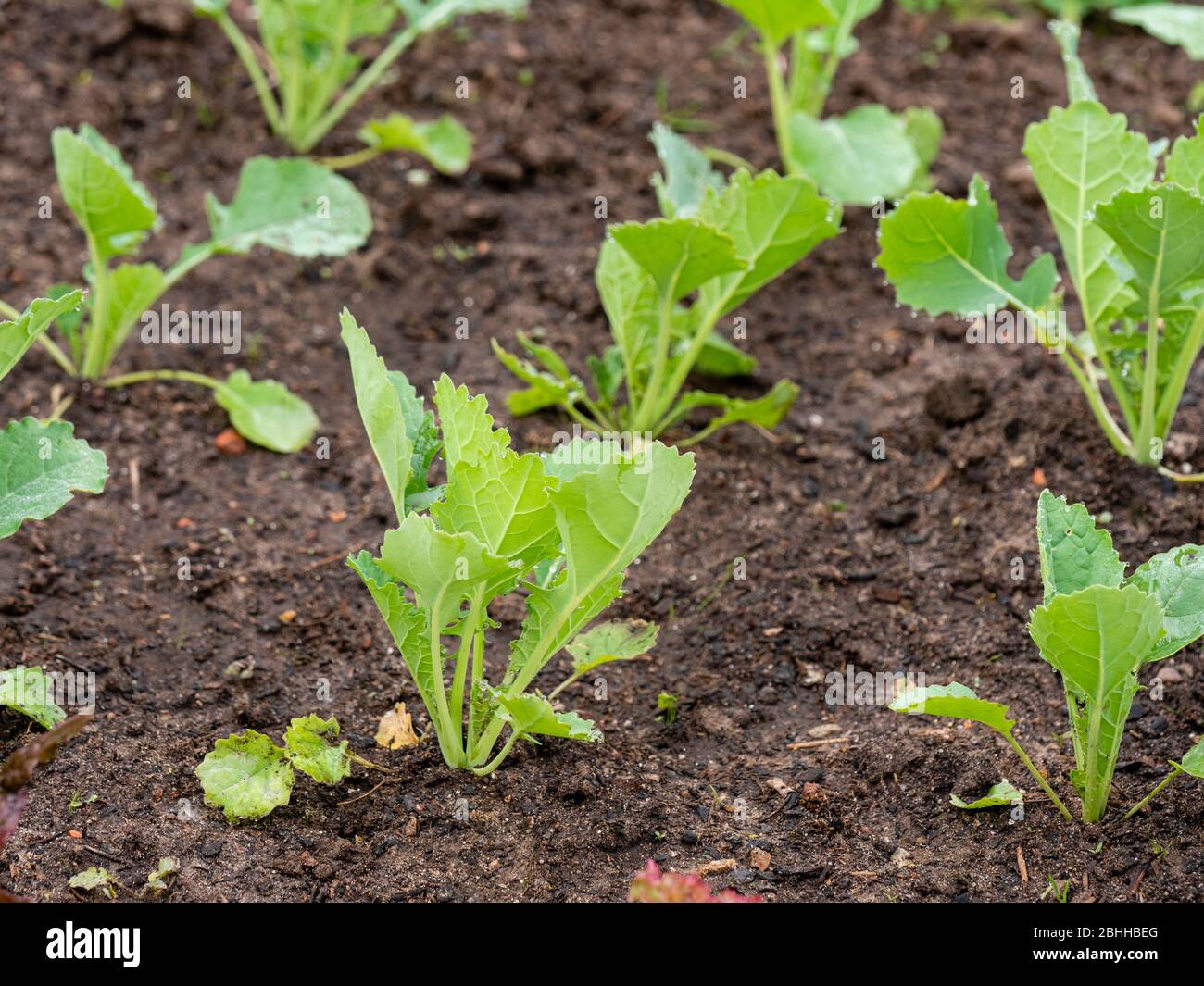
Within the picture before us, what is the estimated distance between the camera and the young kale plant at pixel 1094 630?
195cm

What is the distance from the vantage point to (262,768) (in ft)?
7.27

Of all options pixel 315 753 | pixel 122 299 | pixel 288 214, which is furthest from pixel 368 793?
pixel 288 214

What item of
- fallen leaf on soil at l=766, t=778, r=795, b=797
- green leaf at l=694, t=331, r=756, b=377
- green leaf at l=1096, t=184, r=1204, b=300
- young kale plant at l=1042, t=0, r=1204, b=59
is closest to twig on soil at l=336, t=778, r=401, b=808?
fallen leaf on soil at l=766, t=778, r=795, b=797

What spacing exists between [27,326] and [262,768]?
0.78m

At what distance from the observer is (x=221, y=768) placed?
219 centimetres

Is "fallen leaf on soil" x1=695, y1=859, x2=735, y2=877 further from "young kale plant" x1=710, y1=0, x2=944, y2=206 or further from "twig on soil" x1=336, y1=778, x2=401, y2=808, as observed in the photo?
"young kale plant" x1=710, y1=0, x2=944, y2=206

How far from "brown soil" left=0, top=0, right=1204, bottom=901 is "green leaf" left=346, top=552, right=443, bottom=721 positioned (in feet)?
0.67

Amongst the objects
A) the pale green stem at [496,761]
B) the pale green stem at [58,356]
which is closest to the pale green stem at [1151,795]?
the pale green stem at [496,761]

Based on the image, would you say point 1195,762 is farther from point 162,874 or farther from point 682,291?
point 162,874

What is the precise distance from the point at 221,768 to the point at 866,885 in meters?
1.03

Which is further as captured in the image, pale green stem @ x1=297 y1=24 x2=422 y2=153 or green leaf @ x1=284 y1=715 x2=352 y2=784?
pale green stem @ x1=297 y1=24 x2=422 y2=153

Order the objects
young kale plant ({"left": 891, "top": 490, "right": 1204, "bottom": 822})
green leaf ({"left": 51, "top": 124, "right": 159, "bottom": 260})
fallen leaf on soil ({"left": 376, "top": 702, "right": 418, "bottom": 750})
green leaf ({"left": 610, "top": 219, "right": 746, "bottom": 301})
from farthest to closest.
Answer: green leaf ({"left": 51, "top": 124, "right": 159, "bottom": 260}) → green leaf ({"left": 610, "top": 219, "right": 746, "bottom": 301}) → fallen leaf on soil ({"left": 376, "top": 702, "right": 418, "bottom": 750}) → young kale plant ({"left": 891, "top": 490, "right": 1204, "bottom": 822})

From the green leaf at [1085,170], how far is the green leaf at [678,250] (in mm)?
646

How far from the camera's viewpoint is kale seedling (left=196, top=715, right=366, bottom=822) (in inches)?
85.7
